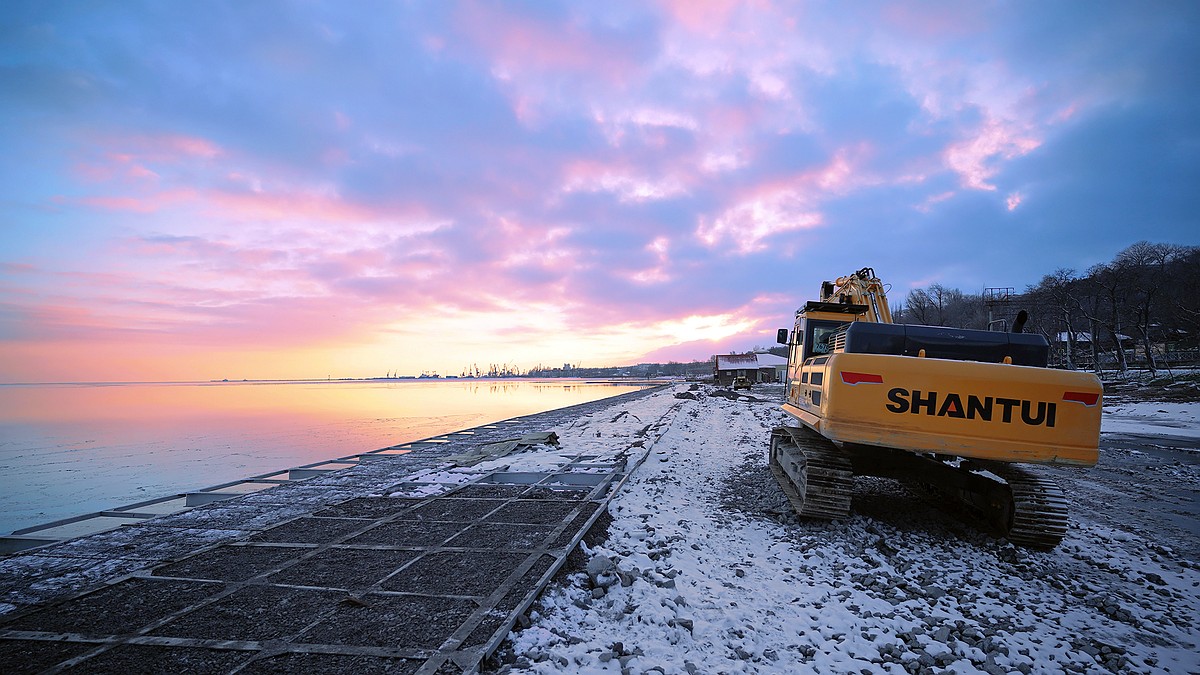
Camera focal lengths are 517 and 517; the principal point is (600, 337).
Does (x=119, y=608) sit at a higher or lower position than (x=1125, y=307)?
lower

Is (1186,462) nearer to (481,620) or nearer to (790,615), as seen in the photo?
(790,615)

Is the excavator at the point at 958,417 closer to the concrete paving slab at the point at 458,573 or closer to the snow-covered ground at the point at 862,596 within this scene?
the snow-covered ground at the point at 862,596

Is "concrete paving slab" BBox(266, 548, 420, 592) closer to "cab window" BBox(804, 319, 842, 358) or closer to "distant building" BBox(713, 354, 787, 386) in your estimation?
"cab window" BBox(804, 319, 842, 358)

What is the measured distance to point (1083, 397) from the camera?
5.24 metres

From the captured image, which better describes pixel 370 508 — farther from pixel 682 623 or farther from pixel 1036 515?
pixel 1036 515

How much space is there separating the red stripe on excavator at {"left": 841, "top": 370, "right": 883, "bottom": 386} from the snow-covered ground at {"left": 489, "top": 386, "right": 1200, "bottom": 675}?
1.88 meters

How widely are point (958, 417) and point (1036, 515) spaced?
159 centimetres

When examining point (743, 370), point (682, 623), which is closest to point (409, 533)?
point (682, 623)

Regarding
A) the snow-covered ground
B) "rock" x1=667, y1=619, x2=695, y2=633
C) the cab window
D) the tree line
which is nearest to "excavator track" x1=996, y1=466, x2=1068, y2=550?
the snow-covered ground

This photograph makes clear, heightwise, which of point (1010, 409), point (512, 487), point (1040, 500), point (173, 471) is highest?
point (1010, 409)

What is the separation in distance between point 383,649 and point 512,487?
5.20m

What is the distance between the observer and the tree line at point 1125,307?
150ft

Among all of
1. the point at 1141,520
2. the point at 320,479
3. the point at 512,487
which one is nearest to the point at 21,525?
the point at 320,479

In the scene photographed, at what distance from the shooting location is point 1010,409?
5.31 m
